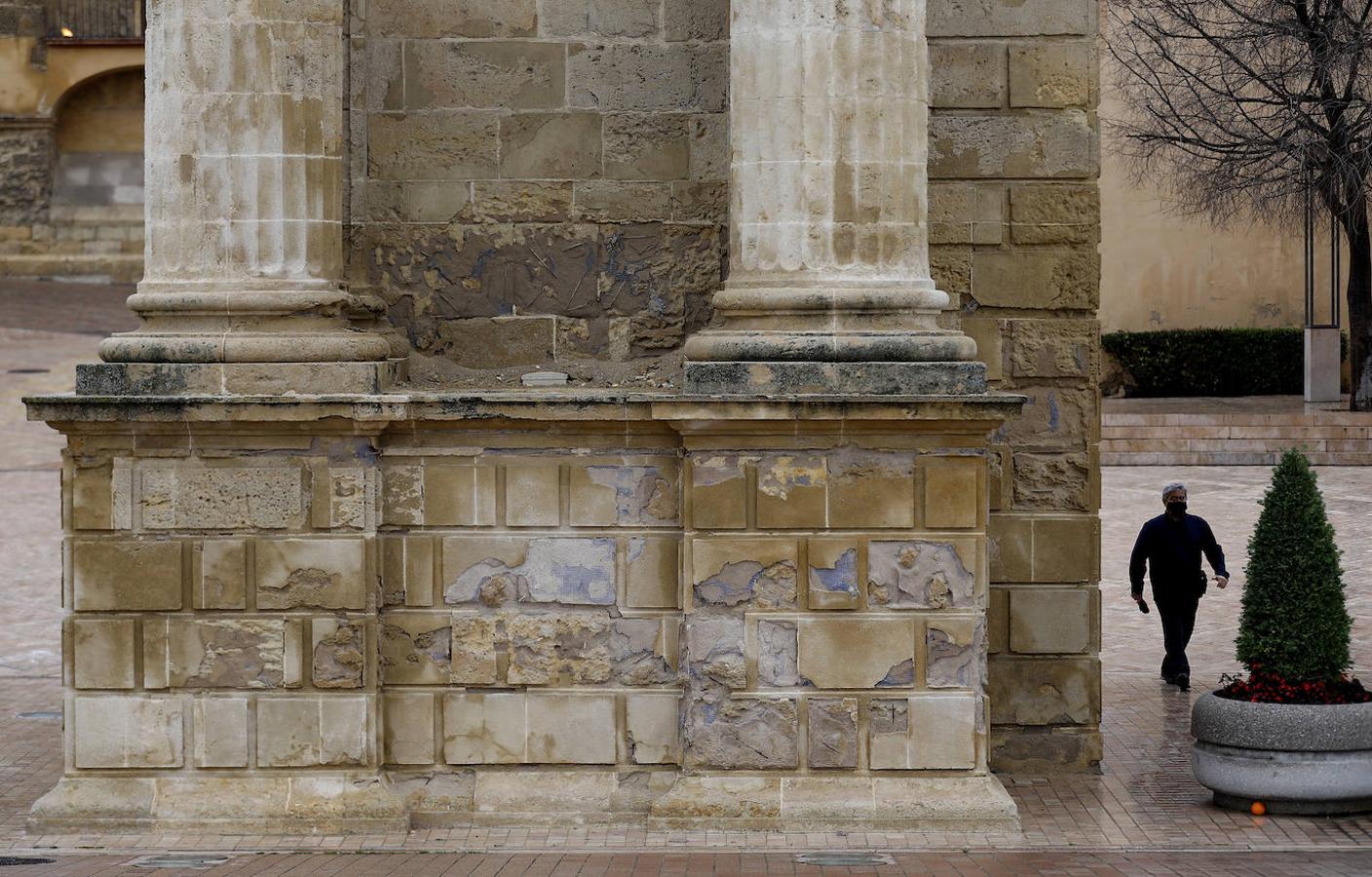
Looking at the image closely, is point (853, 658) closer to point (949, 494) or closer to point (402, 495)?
point (949, 494)

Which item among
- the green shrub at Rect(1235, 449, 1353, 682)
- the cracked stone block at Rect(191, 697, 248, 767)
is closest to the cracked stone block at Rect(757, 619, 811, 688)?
the green shrub at Rect(1235, 449, 1353, 682)

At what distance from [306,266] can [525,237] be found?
54.3 inches

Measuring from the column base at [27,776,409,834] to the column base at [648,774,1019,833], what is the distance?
136 centimetres

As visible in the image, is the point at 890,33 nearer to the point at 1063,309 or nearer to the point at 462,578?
the point at 1063,309

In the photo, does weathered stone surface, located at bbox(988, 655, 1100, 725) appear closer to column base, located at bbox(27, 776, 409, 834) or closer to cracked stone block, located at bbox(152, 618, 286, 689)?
column base, located at bbox(27, 776, 409, 834)

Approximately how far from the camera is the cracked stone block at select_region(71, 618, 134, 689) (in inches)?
379

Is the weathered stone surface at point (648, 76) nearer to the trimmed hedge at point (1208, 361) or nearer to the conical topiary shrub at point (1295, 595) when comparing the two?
the conical topiary shrub at point (1295, 595)

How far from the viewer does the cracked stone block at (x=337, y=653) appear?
31.4 feet

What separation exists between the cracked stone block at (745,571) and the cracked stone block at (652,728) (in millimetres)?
604

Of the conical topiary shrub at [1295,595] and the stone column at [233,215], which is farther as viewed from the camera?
the conical topiary shrub at [1295,595]

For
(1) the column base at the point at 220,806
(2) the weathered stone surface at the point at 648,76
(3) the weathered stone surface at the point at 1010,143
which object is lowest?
(1) the column base at the point at 220,806

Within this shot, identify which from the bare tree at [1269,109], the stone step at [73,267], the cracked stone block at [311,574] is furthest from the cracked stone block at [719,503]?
the stone step at [73,267]

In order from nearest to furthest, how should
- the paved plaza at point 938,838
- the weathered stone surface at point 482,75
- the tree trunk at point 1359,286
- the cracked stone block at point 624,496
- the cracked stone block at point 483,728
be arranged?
1. the paved plaza at point 938,838
2. the cracked stone block at point 624,496
3. the cracked stone block at point 483,728
4. the weathered stone surface at point 482,75
5. the tree trunk at point 1359,286

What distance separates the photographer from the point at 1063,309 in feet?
37.3
